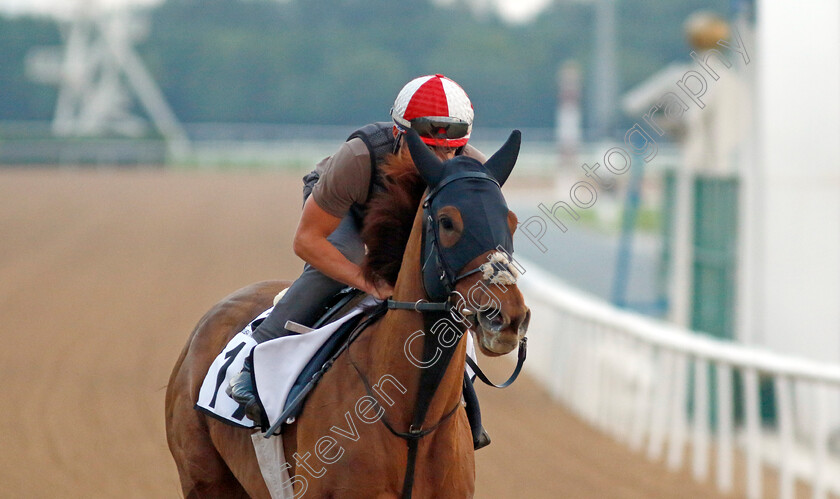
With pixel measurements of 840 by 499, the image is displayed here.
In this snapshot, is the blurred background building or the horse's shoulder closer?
the horse's shoulder

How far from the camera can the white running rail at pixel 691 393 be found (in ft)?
19.2

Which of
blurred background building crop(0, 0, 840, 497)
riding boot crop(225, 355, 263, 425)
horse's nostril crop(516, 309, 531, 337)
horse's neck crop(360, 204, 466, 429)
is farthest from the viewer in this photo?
blurred background building crop(0, 0, 840, 497)

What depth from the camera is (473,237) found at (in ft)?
8.71

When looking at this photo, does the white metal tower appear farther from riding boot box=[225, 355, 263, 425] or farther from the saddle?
the saddle

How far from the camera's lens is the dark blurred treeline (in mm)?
55062

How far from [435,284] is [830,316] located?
18.6 ft

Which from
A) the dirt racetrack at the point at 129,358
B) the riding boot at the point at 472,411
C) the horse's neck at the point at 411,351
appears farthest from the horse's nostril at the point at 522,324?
the dirt racetrack at the point at 129,358

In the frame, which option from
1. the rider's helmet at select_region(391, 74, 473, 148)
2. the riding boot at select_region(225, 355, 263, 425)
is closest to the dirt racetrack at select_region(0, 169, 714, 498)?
the riding boot at select_region(225, 355, 263, 425)

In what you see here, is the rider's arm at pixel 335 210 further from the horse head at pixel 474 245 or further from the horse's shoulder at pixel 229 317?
the horse's shoulder at pixel 229 317

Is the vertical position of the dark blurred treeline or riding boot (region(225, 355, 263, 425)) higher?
riding boot (region(225, 355, 263, 425))

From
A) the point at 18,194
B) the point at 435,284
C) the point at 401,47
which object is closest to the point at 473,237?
the point at 435,284

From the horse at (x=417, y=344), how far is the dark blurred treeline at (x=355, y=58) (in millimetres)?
48339

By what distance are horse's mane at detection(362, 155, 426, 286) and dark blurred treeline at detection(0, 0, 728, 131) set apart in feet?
158

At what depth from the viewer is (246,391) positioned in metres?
3.40
